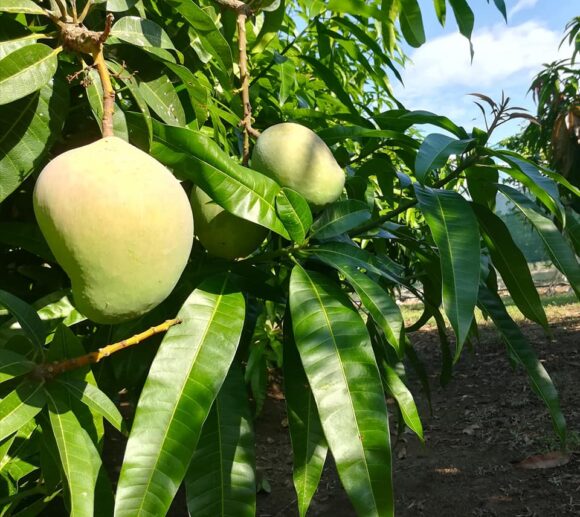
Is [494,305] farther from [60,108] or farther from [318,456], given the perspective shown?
[60,108]

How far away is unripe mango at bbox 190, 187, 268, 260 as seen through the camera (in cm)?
82

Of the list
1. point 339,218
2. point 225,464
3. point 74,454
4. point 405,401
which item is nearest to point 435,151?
point 339,218

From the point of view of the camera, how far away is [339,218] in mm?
928

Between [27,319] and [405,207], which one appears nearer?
[27,319]

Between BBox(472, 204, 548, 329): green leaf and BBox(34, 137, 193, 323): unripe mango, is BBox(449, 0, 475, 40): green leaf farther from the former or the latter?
BBox(34, 137, 193, 323): unripe mango

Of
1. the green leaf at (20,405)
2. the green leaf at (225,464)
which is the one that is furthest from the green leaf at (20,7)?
the green leaf at (225,464)

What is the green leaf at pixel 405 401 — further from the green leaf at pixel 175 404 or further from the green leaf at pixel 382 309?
the green leaf at pixel 175 404

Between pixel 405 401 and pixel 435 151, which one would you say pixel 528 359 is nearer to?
pixel 405 401

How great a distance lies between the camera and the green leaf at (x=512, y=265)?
1046 millimetres

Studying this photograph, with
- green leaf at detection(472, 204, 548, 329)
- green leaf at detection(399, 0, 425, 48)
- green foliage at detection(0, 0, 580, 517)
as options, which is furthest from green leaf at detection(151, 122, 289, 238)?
green leaf at detection(399, 0, 425, 48)

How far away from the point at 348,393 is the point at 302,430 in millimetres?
161

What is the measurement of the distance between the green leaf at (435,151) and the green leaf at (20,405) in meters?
0.65

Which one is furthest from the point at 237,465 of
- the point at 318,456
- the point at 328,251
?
the point at 328,251

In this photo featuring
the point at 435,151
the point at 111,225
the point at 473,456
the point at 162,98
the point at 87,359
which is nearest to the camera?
the point at 111,225
